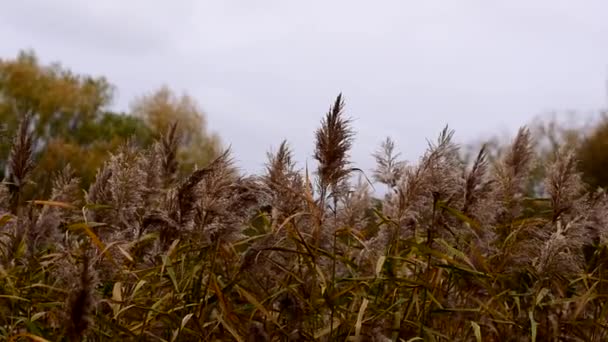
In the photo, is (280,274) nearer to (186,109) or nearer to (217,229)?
(217,229)

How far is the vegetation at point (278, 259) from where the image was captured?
9.14 feet

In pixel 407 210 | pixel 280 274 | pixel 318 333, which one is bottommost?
pixel 318 333

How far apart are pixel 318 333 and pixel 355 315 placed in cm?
20

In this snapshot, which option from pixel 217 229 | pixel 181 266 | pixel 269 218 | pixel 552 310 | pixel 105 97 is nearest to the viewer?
pixel 217 229

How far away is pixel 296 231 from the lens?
9.41ft

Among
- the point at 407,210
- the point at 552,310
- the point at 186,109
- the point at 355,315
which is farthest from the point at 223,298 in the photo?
the point at 186,109

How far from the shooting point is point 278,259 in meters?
2.99

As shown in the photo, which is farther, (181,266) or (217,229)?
(181,266)

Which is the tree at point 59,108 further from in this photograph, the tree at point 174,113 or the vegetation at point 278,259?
the vegetation at point 278,259

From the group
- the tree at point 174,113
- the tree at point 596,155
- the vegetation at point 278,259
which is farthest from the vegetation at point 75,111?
the vegetation at point 278,259

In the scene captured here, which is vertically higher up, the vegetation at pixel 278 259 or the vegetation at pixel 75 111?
the vegetation at pixel 75 111

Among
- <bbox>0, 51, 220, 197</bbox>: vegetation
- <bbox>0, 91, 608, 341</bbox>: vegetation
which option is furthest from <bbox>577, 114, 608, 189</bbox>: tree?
<bbox>0, 91, 608, 341</bbox>: vegetation

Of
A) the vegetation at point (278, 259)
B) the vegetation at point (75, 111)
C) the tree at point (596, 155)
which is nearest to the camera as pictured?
the vegetation at point (278, 259)

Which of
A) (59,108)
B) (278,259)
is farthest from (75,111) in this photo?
(278,259)
